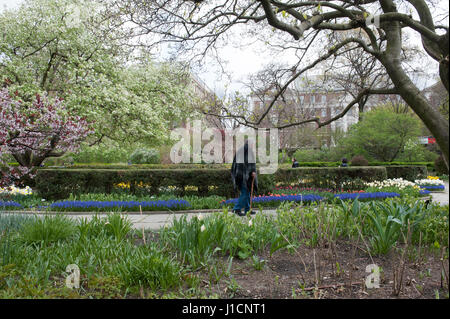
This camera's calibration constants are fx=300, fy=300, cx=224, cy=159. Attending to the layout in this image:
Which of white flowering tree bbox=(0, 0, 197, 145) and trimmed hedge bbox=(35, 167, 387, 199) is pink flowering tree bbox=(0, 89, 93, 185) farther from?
white flowering tree bbox=(0, 0, 197, 145)

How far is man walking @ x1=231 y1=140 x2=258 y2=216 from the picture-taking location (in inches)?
250

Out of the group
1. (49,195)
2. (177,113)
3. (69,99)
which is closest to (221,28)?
(49,195)

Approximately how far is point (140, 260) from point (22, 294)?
91 cm

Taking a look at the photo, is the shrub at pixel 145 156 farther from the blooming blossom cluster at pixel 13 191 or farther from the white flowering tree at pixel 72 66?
the blooming blossom cluster at pixel 13 191

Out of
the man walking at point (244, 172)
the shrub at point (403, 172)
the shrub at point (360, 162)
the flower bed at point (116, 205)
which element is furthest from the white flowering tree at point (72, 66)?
the shrub at point (360, 162)

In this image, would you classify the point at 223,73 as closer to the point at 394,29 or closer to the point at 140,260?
the point at 394,29

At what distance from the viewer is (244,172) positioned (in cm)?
637

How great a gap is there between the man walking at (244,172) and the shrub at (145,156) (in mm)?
14707

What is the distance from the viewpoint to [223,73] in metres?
6.91

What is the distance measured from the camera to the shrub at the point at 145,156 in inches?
802

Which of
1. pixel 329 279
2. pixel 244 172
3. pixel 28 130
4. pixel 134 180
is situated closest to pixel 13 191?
pixel 28 130

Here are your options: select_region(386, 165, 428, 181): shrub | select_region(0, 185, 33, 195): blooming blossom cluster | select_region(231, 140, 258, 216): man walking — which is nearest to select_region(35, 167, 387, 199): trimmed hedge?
select_region(0, 185, 33, 195): blooming blossom cluster

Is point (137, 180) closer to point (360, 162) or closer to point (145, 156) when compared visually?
point (145, 156)
